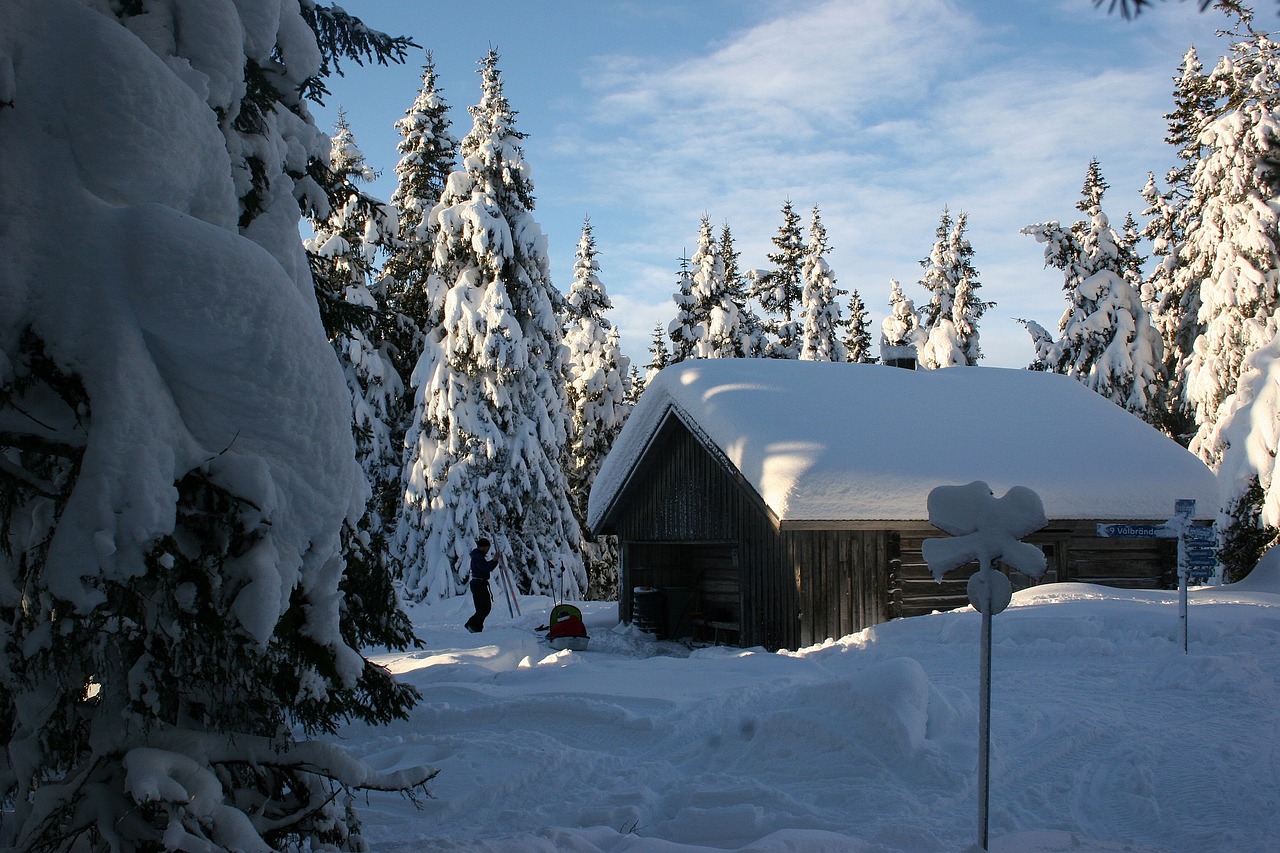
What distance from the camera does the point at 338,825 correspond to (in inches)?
188

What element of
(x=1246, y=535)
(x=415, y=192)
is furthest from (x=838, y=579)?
(x=415, y=192)

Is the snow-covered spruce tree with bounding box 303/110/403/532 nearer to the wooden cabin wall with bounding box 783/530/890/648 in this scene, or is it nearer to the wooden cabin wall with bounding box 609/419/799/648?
the wooden cabin wall with bounding box 609/419/799/648

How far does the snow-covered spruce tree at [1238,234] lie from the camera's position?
21188 millimetres

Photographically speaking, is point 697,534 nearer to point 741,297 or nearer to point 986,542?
point 986,542

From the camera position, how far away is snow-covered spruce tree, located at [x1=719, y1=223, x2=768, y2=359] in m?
38.8

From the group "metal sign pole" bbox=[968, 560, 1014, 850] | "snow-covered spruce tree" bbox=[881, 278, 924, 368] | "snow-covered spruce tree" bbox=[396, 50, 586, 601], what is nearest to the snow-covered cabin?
"snow-covered spruce tree" bbox=[396, 50, 586, 601]

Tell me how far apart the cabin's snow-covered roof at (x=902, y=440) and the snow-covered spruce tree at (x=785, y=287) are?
71.9 ft

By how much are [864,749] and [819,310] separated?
35.4 metres

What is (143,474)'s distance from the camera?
372 centimetres

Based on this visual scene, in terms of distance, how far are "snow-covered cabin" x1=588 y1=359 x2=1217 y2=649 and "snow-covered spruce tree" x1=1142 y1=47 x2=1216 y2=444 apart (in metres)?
7.63

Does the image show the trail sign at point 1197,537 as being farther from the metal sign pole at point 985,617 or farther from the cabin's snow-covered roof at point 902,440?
the metal sign pole at point 985,617

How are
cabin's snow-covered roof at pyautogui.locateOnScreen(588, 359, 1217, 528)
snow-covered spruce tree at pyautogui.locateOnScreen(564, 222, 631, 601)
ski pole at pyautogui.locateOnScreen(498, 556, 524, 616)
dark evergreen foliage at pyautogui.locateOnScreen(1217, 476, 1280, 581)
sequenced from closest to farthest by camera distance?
1. cabin's snow-covered roof at pyautogui.locateOnScreen(588, 359, 1217, 528)
2. dark evergreen foliage at pyautogui.locateOnScreen(1217, 476, 1280, 581)
3. ski pole at pyautogui.locateOnScreen(498, 556, 524, 616)
4. snow-covered spruce tree at pyautogui.locateOnScreen(564, 222, 631, 601)

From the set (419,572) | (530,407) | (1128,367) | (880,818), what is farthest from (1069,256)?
(880,818)

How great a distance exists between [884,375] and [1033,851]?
48.2 feet
